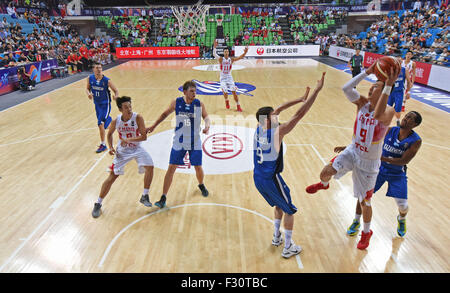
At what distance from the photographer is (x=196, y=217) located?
181 inches

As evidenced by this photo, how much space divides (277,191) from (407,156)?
5.31 ft

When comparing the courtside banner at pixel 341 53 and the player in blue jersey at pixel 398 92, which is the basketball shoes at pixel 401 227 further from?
the courtside banner at pixel 341 53

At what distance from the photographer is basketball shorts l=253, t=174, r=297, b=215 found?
11.4 ft

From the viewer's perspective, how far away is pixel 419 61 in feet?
47.0

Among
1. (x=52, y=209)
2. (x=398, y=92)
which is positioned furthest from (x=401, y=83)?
(x=52, y=209)

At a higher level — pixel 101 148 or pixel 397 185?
pixel 397 185

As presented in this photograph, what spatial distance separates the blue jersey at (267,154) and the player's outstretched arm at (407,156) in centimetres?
142

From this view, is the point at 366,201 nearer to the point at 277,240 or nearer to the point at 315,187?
the point at 315,187

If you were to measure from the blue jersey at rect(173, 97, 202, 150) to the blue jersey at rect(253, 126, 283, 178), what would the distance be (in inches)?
57.5

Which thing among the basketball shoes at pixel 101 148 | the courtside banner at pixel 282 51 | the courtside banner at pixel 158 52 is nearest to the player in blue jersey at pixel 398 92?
the basketball shoes at pixel 101 148

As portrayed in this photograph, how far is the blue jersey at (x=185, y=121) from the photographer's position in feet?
15.2
